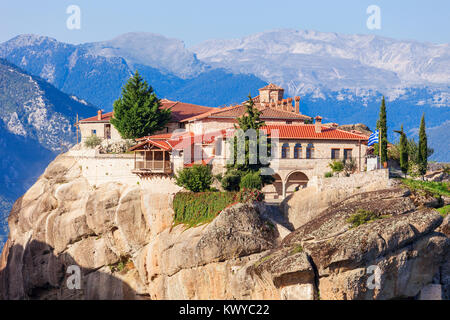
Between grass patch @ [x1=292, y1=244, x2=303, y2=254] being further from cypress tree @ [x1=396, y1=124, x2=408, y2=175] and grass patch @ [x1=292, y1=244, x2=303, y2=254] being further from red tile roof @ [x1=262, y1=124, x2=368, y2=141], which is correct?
cypress tree @ [x1=396, y1=124, x2=408, y2=175]

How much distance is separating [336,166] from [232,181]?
10.1 metres

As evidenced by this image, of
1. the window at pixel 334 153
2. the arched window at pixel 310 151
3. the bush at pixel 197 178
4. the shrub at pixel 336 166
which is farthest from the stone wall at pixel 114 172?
the window at pixel 334 153

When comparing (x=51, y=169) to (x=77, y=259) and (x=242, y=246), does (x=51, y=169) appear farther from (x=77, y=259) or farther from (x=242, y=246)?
(x=242, y=246)

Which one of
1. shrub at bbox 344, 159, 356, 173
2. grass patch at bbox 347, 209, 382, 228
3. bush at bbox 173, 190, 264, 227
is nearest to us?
grass patch at bbox 347, 209, 382, 228

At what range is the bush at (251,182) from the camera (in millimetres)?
74562

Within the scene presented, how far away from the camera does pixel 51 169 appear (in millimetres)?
97000

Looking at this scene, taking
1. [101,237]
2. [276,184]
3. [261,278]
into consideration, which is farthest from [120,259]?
[261,278]

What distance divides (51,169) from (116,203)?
1559 cm

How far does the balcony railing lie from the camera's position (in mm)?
80688

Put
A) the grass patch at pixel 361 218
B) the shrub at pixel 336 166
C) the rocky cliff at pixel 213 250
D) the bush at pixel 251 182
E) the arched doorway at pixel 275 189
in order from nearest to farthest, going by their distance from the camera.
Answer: the rocky cliff at pixel 213 250
the grass patch at pixel 361 218
the bush at pixel 251 182
the shrub at pixel 336 166
the arched doorway at pixel 275 189

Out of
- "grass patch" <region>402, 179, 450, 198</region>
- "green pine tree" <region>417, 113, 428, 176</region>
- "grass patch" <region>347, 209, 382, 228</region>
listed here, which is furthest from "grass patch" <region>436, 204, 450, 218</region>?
"green pine tree" <region>417, 113, 428, 176</region>

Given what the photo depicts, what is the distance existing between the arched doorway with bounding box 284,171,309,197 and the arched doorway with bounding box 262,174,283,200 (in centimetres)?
63

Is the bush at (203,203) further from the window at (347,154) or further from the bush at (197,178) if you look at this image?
the window at (347,154)

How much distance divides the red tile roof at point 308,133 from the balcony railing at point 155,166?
9.53 meters
